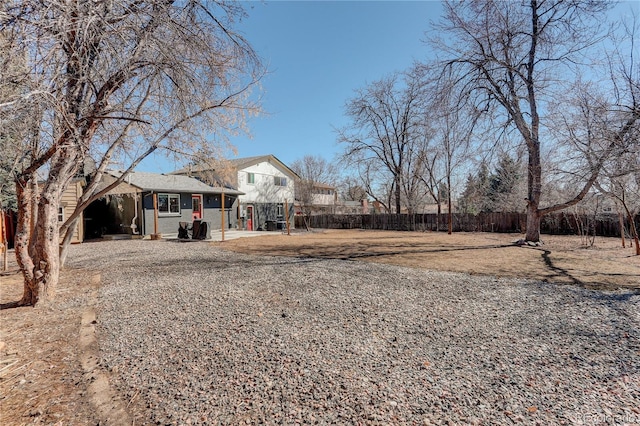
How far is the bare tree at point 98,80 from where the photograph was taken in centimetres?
283

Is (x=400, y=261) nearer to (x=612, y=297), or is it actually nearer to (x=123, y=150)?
(x=612, y=297)

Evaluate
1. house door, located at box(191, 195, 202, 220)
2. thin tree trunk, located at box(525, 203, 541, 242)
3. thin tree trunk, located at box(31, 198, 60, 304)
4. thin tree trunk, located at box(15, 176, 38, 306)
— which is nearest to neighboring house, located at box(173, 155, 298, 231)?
house door, located at box(191, 195, 202, 220)

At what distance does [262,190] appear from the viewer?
23.1 metres

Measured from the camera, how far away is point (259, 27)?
5.18 meters

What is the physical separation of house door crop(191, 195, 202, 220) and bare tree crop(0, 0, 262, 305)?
36.3ft

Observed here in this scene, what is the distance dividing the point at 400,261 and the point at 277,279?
3598 millimetres

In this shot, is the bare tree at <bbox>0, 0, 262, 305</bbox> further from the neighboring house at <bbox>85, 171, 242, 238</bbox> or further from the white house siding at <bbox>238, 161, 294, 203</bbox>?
the white house siding at <bbox>238, 161, 294, 203</bbox>

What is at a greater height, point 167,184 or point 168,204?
point 167,184

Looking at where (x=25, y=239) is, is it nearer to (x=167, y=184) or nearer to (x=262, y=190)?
(x=167, y=184)

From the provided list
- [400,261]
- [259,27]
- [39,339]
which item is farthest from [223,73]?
[400,261]

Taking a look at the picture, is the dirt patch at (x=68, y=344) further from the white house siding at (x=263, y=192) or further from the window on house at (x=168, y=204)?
the white house siding at (x=263, y=192)

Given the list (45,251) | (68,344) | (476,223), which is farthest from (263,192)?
(68,344)

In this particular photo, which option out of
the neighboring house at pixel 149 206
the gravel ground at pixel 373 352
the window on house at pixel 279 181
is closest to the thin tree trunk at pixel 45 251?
the gravel ground at pixel 373 352

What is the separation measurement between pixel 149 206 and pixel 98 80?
12.4 m
